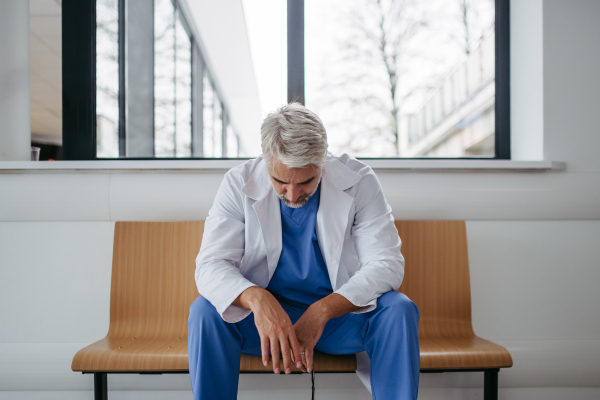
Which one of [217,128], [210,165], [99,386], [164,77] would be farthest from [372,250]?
[217,128]

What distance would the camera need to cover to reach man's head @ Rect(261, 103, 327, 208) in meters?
1.18

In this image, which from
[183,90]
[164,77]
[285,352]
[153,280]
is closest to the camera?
[285,352]

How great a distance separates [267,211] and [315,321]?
18.2 inches

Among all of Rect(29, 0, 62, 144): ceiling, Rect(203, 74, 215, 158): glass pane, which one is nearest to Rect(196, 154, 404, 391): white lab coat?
Rect(29, 0, 62, 144): ceiling

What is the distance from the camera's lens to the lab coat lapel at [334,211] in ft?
4.49

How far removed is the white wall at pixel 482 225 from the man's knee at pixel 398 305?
731 millimetres

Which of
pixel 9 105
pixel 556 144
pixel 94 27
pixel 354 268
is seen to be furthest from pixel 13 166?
pixel 556 144

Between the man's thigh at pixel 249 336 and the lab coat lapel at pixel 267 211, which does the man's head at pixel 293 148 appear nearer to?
the lab coat lapel at pixel 267 211

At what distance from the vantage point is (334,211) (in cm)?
141

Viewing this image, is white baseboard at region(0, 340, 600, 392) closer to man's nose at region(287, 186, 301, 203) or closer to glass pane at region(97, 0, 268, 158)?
man's nose at region(287, 186, 301, 203)

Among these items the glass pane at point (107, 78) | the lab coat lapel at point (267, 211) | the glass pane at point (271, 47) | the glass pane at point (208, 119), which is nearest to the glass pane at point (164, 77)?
the glass pane at point (107, 78)

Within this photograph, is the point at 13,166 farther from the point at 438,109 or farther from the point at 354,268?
the point at 438,109

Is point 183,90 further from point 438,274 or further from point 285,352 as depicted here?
point 285,352

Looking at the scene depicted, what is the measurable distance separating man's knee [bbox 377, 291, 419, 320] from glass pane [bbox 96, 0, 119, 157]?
6.02 feet
